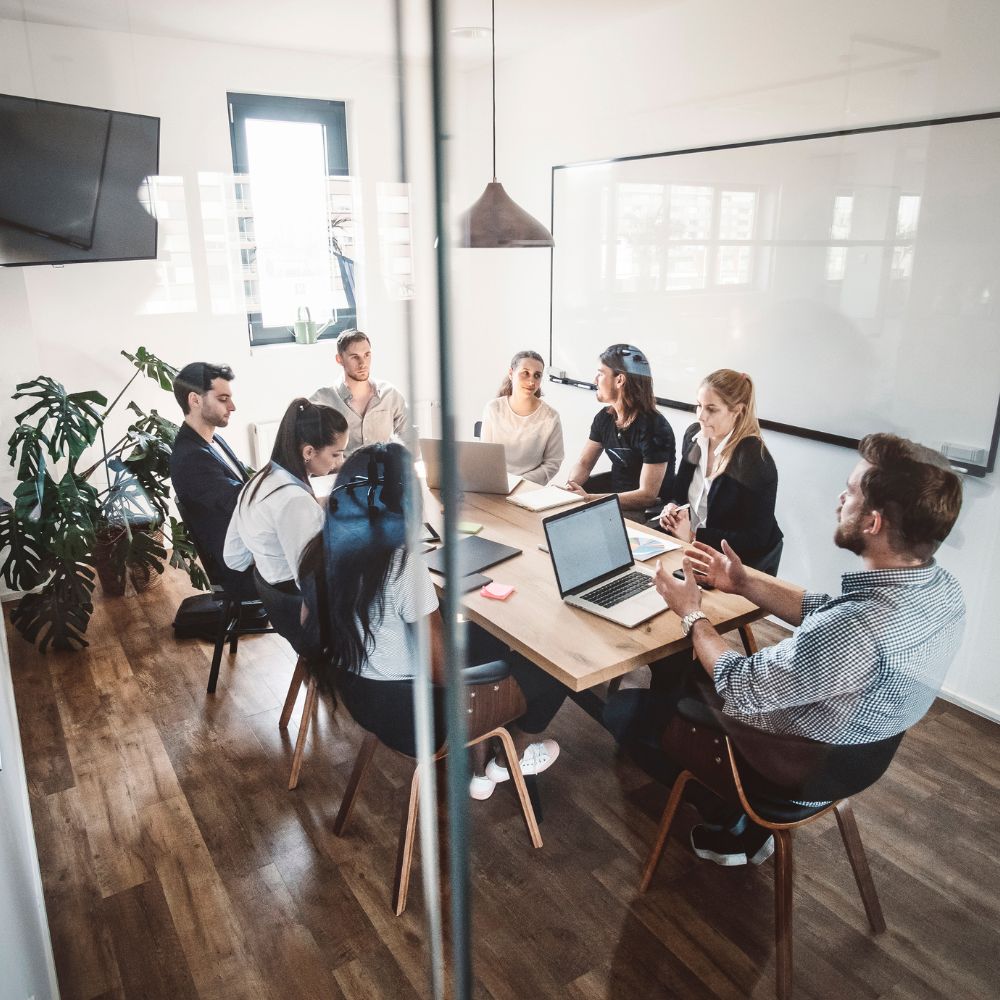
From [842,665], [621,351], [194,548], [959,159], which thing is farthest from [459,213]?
[621,351]

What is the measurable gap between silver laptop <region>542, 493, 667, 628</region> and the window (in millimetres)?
683

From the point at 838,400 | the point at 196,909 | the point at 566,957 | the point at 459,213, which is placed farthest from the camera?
the point at 838,400

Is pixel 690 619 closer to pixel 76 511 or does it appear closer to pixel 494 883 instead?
pixel 494 883

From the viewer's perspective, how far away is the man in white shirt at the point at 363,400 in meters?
0.34

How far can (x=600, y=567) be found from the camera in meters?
1.37

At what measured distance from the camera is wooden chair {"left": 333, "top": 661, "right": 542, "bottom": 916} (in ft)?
3.29

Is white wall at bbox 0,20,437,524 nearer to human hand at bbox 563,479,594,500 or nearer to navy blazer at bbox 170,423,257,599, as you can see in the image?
navy blazer at bbox 170,423,257,599

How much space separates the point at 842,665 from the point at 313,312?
80 cm

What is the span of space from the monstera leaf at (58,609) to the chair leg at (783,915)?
168 cm

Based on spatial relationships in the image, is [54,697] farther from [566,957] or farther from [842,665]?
[842,665]

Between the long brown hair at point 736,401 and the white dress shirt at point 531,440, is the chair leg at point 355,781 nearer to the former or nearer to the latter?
the white dress shirt at point 531,440

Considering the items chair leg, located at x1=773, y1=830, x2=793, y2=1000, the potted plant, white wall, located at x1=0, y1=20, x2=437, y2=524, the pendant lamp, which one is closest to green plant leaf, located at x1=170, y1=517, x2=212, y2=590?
the potted plant

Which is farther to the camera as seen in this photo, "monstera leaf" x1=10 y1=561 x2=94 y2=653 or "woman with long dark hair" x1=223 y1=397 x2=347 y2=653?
"monstera leaf" x1=10 y1=561 x2=94 y2=653

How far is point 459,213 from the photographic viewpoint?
0.89 feet
